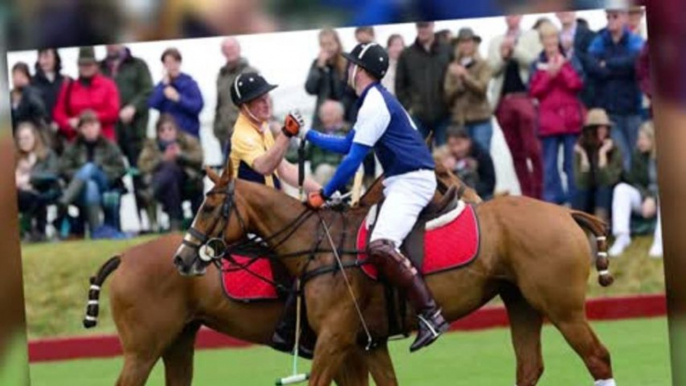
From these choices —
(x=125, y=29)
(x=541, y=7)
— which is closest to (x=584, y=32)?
(x=541, y=7)

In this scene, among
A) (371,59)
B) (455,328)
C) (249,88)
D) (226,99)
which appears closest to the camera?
(371,59)

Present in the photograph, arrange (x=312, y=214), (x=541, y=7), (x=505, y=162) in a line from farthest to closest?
1. (x=505, y=162)
2. (x=312, y=214)
3. (x=541, y=7)

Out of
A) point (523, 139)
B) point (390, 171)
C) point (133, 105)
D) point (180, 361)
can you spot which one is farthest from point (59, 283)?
point (390, 171)

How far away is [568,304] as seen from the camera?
928cm

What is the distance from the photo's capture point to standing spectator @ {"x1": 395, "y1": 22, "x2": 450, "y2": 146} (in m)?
13.1

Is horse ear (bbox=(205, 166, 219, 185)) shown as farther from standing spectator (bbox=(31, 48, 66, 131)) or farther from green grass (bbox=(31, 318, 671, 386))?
green grass (bbox=(31, 318, 671, 386))

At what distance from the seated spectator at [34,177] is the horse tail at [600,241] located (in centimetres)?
469

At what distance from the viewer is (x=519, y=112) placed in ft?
44.9

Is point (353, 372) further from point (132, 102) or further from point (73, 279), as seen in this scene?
point (73, 279)

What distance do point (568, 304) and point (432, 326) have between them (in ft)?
2.46

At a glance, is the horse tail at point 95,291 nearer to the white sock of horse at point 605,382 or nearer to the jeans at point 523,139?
the white sock of horse at point 605,382

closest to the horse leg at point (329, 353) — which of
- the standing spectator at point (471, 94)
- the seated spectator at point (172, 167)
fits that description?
the seated spectator at point (172, 167)

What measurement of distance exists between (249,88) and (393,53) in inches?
125

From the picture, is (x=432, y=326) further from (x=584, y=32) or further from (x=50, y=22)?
(x=584, y=32)
